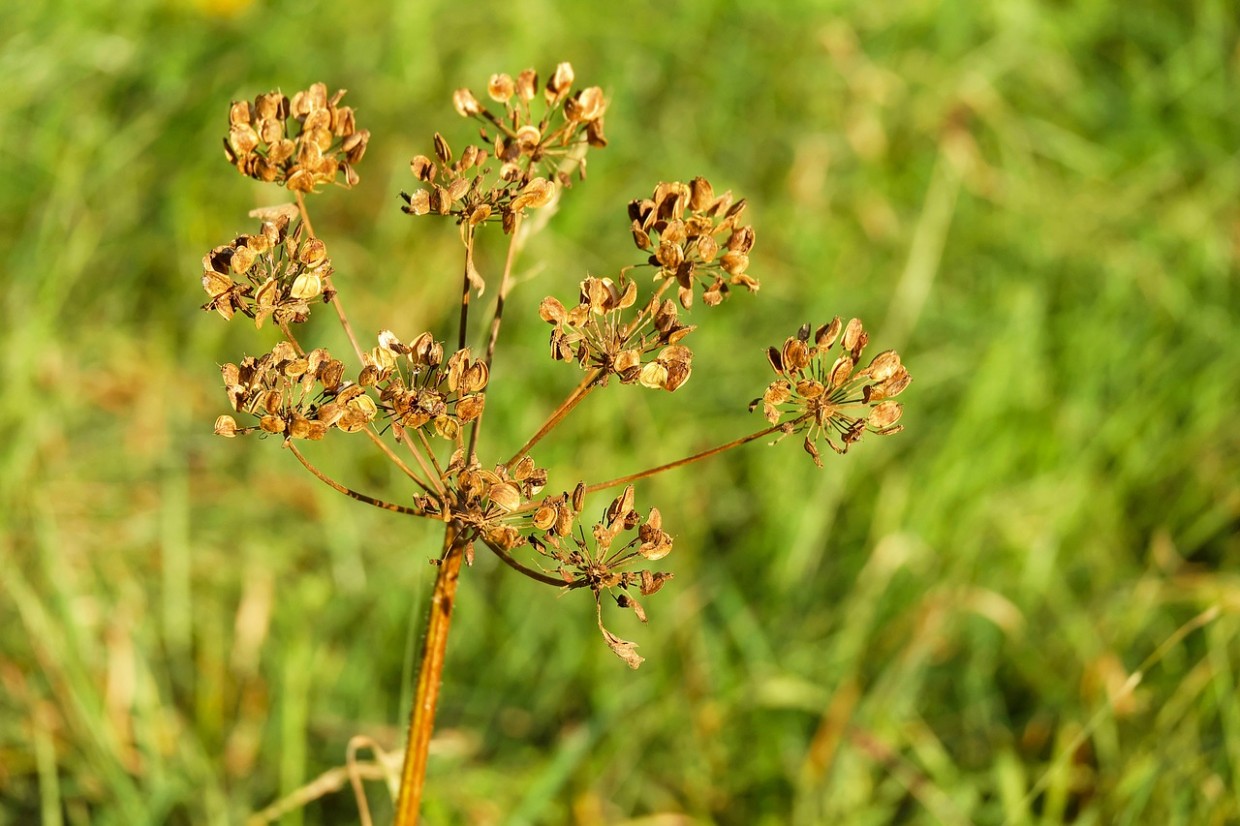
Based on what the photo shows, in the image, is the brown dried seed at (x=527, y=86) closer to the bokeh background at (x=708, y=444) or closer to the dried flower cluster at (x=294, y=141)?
the dried flower cluster at (x=294, y=141)

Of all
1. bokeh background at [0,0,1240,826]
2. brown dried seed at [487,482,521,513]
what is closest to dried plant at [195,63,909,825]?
brown dried seed at [487,482,521,513]

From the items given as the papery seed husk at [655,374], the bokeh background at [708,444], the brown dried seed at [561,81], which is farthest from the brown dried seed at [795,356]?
the bokeh background at [708,444]

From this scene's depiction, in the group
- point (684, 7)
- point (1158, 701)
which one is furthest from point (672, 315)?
point (684, 7)

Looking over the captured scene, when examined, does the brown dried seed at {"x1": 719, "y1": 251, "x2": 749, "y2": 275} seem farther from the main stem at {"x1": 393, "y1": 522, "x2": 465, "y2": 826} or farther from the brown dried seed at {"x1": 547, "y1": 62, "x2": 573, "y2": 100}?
the main stem at {"x1": 393, "y1": 522, "x2": 465, "y2": 826}

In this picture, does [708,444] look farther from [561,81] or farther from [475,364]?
[475,364]

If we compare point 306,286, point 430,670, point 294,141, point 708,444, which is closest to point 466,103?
point 294,141
